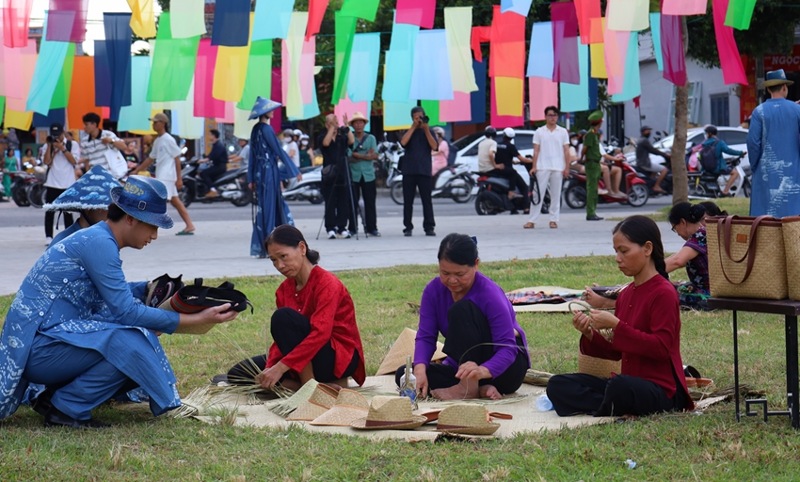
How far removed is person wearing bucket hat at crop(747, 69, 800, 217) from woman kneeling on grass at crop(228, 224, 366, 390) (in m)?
4.90

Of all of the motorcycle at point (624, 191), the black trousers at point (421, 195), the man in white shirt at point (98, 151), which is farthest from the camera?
the motorcycle at point (624, 191)

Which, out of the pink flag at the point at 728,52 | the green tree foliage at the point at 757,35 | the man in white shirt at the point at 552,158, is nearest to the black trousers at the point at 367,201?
the man in white shirt at the point at 552,158

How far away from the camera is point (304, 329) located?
18.9 ft

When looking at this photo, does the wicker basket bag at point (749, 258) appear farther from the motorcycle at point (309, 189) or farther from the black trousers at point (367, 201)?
the motorcycle at point (309, 189)

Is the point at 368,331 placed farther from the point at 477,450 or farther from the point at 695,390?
the point at 477,450

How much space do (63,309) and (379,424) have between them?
153cm

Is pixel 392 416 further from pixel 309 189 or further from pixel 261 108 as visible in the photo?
pixel 309 189

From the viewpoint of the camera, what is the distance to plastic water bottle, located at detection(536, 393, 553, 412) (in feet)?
17.8

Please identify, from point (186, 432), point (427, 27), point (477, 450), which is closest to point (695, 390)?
point (477, 450)

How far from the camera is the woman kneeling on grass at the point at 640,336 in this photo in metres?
4.88

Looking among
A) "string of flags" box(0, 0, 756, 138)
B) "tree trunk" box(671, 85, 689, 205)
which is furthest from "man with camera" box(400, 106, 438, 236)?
"tree trunk" box(671, 85, 689, 205)

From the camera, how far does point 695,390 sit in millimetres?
5531

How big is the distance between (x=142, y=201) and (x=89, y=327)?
0.62 metres

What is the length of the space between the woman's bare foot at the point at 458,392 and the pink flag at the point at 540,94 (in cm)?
841
